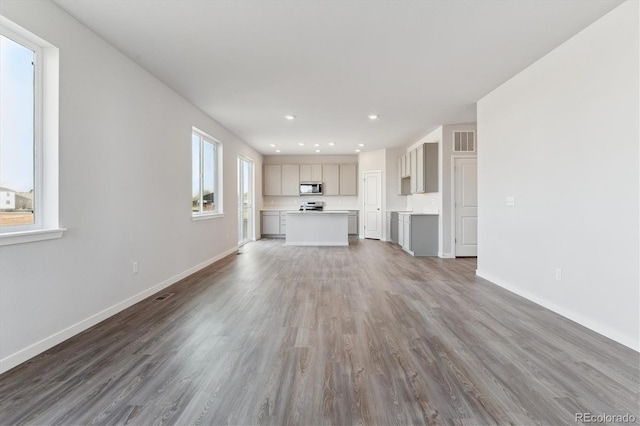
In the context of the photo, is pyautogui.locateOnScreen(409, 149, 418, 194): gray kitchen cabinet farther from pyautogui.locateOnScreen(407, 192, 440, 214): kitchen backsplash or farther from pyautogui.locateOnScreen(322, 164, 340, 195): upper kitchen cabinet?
pyautogui.locateOnScreen(322, 164, 340, 195): upper kitchen cabinet

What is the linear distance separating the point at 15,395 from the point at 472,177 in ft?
22.0

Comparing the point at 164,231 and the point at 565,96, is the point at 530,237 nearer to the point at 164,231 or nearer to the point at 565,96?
the point at 565,96

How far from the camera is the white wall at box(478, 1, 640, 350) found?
94.1 inches

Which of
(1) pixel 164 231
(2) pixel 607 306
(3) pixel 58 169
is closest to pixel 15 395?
(3) pixel 58 169

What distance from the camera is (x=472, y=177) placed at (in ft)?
20.2

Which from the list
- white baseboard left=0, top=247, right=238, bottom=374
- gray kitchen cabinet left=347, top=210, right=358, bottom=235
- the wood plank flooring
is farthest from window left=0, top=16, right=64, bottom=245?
gray kitchen cabinet left=347, top=210, right=358, bottom=235

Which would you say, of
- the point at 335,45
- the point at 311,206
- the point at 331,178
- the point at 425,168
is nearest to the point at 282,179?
the point at 311,206

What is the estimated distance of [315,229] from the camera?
8047mm

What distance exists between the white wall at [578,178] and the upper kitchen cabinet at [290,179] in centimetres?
667

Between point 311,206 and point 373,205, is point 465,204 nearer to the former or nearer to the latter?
point 373,205

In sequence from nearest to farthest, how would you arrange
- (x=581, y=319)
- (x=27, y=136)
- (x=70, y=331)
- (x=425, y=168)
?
(x=27, y=136) → (x=70, y=331) → (x=581, y=319) → (x=425, y=168)

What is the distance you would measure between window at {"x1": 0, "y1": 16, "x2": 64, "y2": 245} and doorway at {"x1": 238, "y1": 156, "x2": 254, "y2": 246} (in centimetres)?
536

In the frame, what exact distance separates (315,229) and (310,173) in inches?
104

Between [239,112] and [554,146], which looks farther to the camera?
[239,112]
